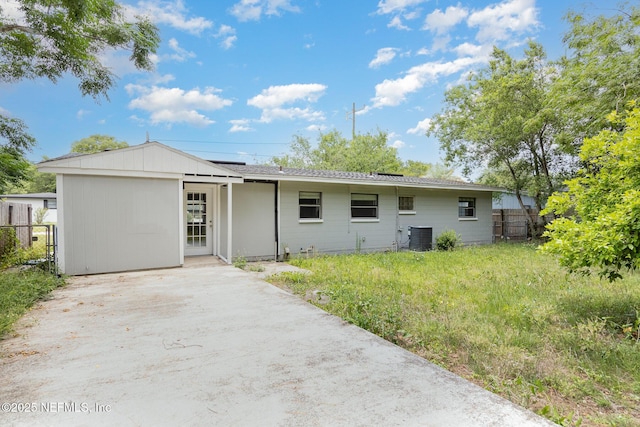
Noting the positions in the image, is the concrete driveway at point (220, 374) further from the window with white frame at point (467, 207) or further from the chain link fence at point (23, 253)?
the window with white frame at point (467, 207)

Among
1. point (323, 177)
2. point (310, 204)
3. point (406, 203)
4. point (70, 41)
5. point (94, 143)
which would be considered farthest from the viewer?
point (94, 143)

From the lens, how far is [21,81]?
327 inches

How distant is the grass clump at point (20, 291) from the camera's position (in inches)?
152

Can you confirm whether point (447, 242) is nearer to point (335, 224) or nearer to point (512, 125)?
point (335, 224)

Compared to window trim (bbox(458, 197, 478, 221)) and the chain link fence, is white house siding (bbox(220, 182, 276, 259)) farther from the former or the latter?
window trim (bbox(458, 197, 478, 221))

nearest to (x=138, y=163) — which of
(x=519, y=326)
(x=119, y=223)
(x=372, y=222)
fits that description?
(x=119, y=223)

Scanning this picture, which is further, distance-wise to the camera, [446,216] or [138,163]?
[446,216]

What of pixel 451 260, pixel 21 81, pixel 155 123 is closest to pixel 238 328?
pixel 451 260

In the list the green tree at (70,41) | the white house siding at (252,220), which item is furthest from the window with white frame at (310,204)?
the green tree at (70,41)

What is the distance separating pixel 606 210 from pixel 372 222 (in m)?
7.80

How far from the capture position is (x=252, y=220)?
9.32 metres

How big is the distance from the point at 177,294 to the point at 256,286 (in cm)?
136

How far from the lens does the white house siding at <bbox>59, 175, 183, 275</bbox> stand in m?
6.63

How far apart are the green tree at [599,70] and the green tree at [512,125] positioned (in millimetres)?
1381
